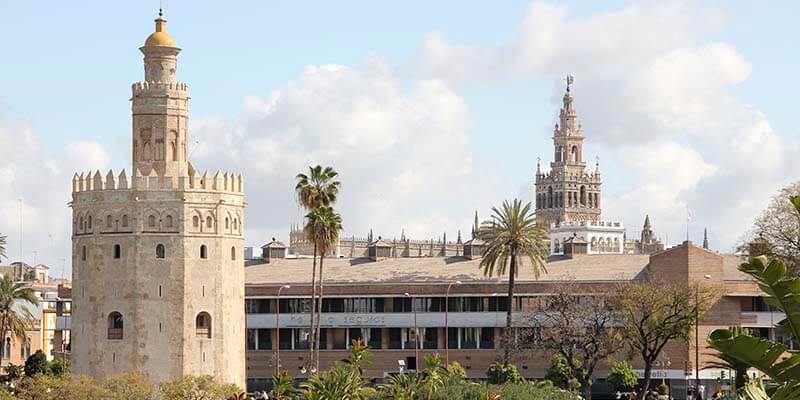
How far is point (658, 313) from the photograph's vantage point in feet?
313

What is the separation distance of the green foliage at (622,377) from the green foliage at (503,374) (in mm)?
5526

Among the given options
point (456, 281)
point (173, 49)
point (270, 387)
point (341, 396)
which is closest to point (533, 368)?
point (456, 281)

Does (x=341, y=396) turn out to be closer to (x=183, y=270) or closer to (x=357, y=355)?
(x=357, y=355)

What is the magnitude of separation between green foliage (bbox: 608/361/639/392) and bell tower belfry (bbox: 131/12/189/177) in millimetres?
27637

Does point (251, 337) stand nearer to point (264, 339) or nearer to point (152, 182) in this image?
point (264, 339)

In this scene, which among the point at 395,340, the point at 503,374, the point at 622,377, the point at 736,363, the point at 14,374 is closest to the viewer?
the point at 736,363

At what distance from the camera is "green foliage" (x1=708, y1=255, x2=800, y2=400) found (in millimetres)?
22234

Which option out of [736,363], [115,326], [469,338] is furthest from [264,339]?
[736,363]

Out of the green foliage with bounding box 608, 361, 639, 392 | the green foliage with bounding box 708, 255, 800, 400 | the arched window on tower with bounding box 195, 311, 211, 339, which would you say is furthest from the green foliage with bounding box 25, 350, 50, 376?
the green foliage with bounding box 708, 255, 800, 400

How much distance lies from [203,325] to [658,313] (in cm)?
2578

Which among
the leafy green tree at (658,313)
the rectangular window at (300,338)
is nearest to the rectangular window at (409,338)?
the rectangular window at (300,338)

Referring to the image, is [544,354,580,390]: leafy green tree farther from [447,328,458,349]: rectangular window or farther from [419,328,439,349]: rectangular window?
[419,328,439,349]: rectangular window

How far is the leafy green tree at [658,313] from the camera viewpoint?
9344 cm

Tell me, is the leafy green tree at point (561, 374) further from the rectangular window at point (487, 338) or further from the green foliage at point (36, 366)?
the green foliage at point (36, 366)
